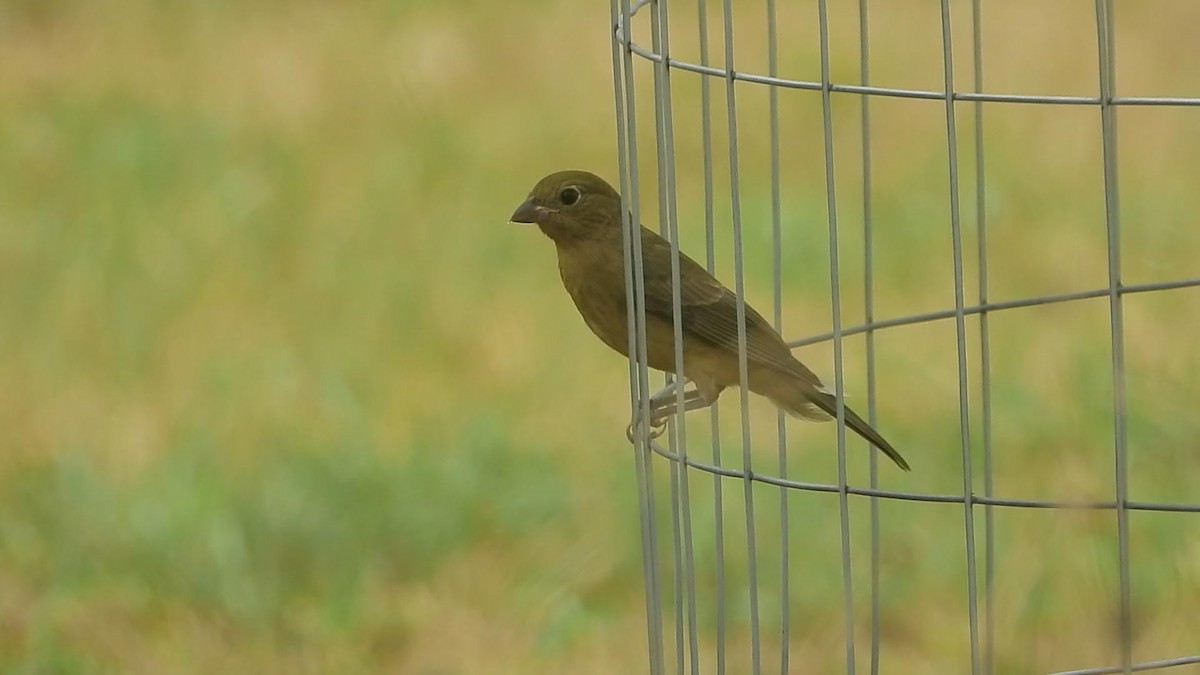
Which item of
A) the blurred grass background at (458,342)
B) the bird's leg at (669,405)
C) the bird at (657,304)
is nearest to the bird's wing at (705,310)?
the bird at (657,304)

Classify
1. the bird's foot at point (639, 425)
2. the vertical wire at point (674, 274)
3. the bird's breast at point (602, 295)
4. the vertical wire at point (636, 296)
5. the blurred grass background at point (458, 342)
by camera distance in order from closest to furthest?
the vertical wire at point (674, 274) → the vertical wire at point (636, 296) → the bird's foot at point (639, 425) → the bird's breast at point (602, 295) → the blurred grass background at point (458, 342)

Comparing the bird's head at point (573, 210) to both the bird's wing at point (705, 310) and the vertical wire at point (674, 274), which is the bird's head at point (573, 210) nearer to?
the bird's wing at point (705, 310)

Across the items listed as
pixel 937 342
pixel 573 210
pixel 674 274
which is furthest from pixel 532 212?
pixel 937 342

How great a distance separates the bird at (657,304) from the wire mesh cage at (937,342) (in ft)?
0.28

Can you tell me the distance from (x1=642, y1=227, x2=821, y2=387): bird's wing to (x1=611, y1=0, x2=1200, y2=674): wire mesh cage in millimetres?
78

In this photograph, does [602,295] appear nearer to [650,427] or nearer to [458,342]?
[650,427]

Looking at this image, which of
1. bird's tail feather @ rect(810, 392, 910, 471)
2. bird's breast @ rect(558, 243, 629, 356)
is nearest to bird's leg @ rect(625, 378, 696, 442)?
bird's breast @ rect(558, 243, 629, 356)

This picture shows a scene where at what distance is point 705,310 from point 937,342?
8.93ft

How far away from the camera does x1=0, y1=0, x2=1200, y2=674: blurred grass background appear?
5.01 metres

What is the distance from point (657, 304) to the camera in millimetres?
4109

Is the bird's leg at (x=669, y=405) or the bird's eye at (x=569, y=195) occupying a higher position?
the bird's eye at (x=569, y=195)

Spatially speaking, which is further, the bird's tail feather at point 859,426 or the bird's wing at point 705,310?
the bird's wing at point 705,310

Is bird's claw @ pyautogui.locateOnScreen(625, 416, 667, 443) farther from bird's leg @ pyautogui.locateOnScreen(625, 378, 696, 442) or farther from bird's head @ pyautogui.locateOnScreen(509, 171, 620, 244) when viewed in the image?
bird's head @ pyautogui.locateOnScreen(509, 171, 620, 244)

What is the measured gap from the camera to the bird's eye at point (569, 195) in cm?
412
